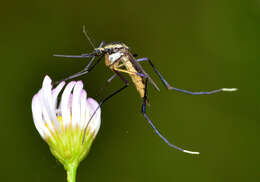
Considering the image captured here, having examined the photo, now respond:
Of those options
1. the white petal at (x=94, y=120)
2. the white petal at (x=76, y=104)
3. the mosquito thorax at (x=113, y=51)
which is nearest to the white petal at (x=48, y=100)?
the white petal at (x=76, y=104)

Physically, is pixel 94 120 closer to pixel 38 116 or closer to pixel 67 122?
pixel 67 122

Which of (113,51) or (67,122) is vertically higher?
(113,51)

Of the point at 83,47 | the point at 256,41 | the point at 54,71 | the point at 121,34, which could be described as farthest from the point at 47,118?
the point at 256,41

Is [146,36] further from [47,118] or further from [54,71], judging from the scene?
[47,118]

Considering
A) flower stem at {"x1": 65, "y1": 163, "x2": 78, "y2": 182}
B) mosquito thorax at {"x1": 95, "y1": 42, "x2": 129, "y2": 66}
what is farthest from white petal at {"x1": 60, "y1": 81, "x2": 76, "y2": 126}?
mosquito thorax at {"x1": 95, "y1": 42, "x2": 129, "y2": 66}

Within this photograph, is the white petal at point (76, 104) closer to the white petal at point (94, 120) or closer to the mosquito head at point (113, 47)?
the white petal at point (94, 120)

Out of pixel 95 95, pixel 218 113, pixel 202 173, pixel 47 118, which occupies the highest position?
pixel 47 118

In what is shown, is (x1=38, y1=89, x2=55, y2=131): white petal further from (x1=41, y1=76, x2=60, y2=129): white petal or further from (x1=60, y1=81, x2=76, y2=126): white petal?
(x1=60, y1=81, x2=76, y2=126): white petal

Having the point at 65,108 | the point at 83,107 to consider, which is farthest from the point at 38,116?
the point at 83,107

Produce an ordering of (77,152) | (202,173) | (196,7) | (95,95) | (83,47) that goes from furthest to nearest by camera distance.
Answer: (196,7)
(83,47)
(202,173)
(95,95)
(77,152)
